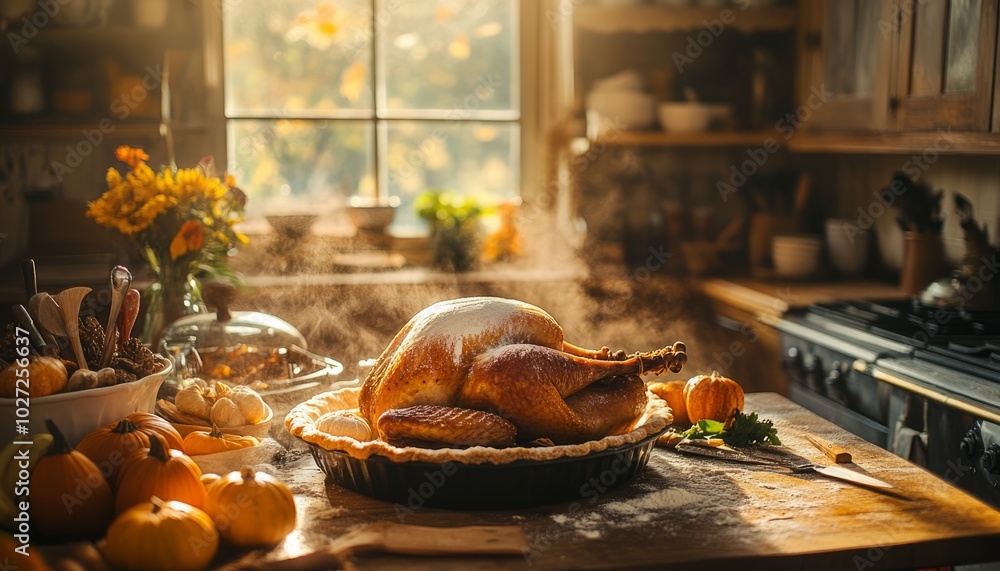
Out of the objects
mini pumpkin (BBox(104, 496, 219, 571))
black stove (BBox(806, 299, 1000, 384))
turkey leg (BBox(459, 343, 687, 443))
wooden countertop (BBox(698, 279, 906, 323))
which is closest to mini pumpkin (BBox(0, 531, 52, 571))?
mini pumpkin (BBox(104, 496, 219, 571))

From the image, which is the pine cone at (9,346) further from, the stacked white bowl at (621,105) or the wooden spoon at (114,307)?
the stacked white bowl at (621,105)

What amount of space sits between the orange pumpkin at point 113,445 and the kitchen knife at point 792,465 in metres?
0.81

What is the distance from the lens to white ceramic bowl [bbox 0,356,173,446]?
3.88 ft

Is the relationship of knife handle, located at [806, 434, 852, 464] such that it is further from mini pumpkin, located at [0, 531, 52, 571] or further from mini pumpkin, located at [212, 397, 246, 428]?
mini pumpkin, located at [0, 531, 52, 571]

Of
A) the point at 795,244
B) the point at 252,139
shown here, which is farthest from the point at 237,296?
the point at 795,244

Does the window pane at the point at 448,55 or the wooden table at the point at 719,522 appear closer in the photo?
the wooden table at the point at 719,522

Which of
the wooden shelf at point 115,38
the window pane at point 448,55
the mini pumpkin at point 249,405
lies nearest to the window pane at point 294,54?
the window pane at point 448,55

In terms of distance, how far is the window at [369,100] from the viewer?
12.1ft

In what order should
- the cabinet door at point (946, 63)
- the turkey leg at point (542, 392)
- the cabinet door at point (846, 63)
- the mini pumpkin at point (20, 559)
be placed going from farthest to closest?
the cabinet door at point (846, 63) → the cabinet door at point (946, 63) → the turkey leg at point (542, 392) → the mini pumpkin at point (20, 559)

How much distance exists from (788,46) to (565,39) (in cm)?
95

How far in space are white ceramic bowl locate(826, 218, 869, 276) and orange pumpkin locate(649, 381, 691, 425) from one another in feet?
6.65

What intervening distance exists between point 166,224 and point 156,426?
83 centimetres

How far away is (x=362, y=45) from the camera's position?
148 inches

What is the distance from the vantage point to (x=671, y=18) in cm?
356
